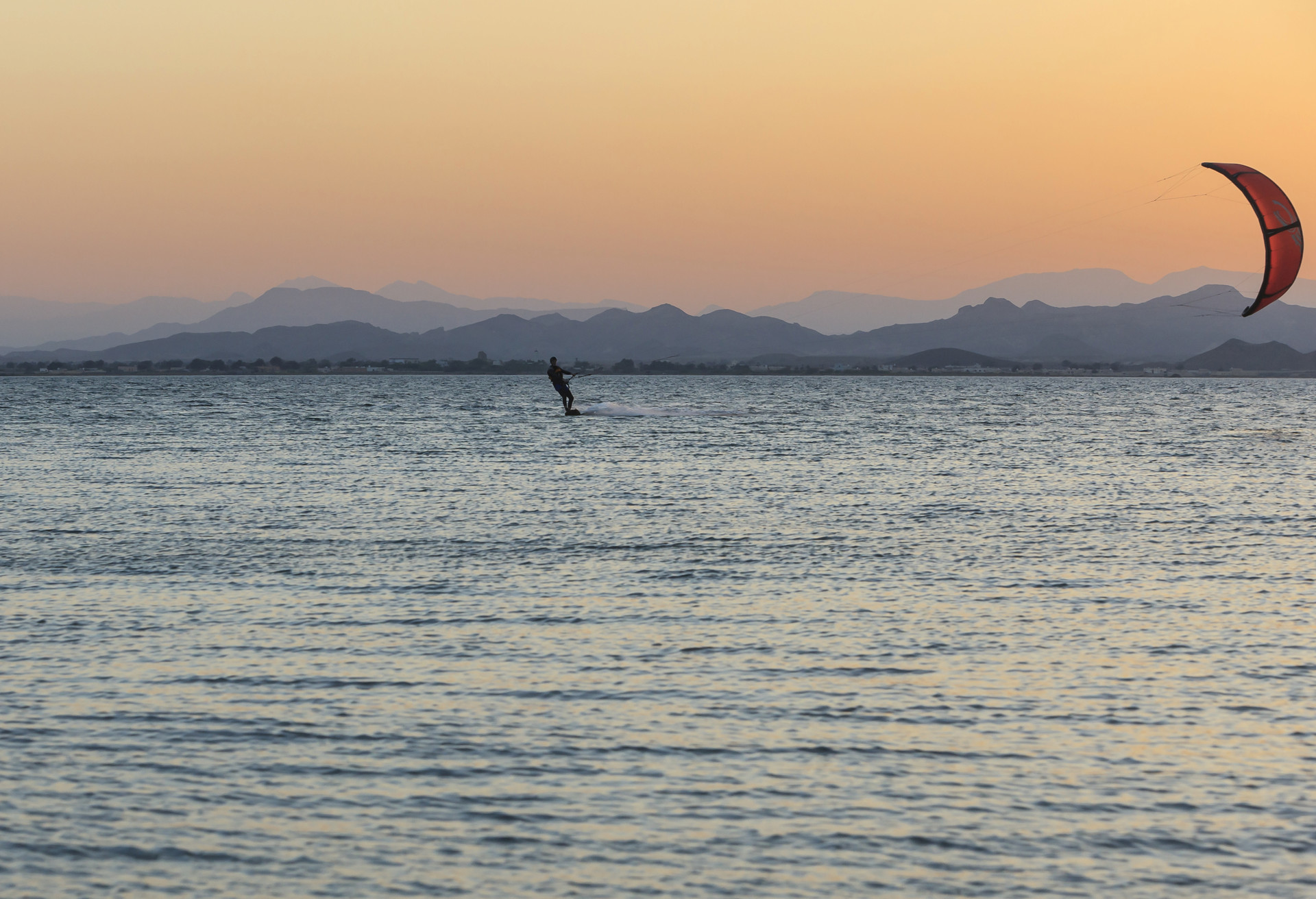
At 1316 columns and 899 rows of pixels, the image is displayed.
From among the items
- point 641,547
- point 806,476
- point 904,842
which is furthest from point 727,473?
point 904,842

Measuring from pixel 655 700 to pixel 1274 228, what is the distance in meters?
54.8

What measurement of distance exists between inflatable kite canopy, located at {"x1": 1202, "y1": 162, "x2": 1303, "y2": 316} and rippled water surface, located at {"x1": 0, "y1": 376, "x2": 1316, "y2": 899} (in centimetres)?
3207

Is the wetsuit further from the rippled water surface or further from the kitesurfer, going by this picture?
the rippled water surface

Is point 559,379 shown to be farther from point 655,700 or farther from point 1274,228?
point 655,700

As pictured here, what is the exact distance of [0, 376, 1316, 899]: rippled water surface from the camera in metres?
7.74

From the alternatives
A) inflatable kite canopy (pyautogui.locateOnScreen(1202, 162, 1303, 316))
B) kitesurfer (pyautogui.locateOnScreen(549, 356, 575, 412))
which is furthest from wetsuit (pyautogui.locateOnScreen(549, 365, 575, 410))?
inflatable kite canopy (pyautogui.locateOnScreen(1202, 162, 1303, 316))

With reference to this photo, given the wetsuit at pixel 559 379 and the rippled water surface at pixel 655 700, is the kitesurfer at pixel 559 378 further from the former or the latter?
the rippled water surface at pixel 655 700

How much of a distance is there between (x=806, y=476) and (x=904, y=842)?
30.2 meters

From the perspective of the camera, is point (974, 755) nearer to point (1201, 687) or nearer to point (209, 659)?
point (1201, 687)

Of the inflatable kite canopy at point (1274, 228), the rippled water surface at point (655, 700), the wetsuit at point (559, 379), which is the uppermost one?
the inflatable kite canopy at point (1274, 228)

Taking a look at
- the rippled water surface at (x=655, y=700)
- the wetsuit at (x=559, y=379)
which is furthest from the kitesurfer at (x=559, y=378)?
the rippled water surface at (x=655, y=700)

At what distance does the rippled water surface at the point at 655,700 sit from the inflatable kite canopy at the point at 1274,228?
32.1 meters

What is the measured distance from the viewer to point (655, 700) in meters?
11.2

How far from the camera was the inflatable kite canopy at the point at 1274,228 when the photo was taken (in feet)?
184
